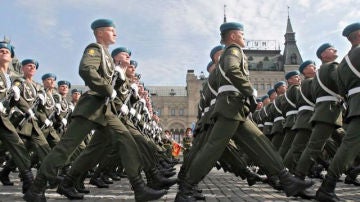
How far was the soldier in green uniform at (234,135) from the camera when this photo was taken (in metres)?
5.29

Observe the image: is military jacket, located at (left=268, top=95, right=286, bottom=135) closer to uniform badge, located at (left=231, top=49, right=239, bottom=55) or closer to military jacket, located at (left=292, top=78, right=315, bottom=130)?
military jacket, located at (left=292, top=78, right=315, bottom=130)

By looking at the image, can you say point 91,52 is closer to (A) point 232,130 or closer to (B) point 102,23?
(B) point 102,23

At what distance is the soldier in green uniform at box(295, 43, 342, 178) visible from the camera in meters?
6.38

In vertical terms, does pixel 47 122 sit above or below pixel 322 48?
below

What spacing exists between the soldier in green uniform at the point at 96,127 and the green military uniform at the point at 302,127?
3205mm

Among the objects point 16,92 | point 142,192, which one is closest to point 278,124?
point 16,92

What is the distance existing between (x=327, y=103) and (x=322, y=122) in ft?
1.17

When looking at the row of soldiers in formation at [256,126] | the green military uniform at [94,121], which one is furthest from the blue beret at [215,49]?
the green military uniform at [94,121]

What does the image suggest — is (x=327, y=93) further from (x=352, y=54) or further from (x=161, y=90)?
(x=161, y=90)

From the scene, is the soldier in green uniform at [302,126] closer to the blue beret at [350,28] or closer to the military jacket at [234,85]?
the blue beret at [350,28]

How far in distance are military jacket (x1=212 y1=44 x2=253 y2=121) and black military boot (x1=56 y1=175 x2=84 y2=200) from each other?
2237 mm

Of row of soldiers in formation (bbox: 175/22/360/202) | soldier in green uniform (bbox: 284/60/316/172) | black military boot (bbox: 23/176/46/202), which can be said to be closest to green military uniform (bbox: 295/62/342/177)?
row of soldiers in formation (bbox: 175/22/360/202)

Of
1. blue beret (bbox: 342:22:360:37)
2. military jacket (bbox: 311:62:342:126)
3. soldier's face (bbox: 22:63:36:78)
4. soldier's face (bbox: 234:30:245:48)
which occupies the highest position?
blue beret (bbox: 342:22:360:37)

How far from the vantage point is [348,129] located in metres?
5.46
